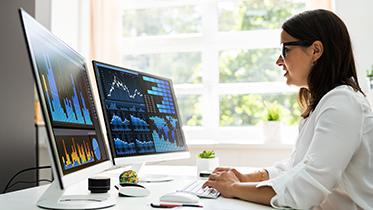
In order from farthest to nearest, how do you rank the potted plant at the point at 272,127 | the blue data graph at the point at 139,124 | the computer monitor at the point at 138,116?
1. the potted plant at the point at 272,127
2. the blue data graph at the point at 139,124
3. the computer monitor at the point at 138,116

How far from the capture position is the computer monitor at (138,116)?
62.2 inches

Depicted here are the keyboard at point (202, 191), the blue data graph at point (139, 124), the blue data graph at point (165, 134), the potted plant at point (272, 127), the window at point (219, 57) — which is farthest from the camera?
the window at point (219, 57)

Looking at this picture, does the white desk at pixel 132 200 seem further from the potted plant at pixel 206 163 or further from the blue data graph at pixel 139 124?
the potted plant at pixel 206 163

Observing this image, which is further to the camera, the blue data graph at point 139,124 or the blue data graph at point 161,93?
the blue data graph at point 161,93

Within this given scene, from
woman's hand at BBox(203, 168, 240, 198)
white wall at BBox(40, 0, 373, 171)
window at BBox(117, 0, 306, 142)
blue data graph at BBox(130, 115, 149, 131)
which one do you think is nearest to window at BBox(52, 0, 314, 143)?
window at BBox(117, 0, 306, 142)

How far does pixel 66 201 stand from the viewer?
120cm

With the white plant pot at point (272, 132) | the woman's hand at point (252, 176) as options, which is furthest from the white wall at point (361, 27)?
the woman's hand at point (252, 176)

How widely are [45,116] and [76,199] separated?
399 mm

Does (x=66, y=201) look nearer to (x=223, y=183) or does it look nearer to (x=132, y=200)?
(x=132, y=200)

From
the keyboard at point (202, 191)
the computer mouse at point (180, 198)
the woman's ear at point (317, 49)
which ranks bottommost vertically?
the keyboard at point (202, 191)

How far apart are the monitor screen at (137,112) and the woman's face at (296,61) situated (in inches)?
23.6

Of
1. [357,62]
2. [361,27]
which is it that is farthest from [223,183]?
[361,27]

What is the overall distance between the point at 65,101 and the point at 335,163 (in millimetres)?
721

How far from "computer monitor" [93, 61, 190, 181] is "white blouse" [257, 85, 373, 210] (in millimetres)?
583
